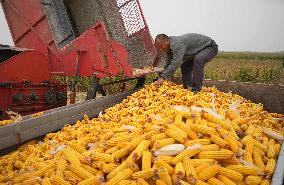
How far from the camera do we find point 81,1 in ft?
29.3

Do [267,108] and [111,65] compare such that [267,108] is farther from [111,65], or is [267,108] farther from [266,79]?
[266,79]

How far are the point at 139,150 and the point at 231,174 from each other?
97 centimetres

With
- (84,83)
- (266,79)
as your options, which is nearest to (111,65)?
(84,83)

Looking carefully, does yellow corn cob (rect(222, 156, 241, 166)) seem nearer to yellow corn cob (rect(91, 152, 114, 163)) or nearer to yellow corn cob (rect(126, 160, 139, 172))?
yellow corn cob (rect(126, 160, 139, 172))

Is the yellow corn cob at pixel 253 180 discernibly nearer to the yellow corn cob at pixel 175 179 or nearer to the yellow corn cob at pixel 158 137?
the yellow corn cob at pixel 175 179

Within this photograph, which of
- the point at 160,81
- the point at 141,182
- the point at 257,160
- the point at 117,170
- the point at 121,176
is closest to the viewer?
the point at 141,182

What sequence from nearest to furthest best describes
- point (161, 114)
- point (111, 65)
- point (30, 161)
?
1. point (30, 161)
2. point (161, 114)
3. point (111, 65)

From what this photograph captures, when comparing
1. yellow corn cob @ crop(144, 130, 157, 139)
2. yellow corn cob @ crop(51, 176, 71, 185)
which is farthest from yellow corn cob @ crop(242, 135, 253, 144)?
yellow corn cob @ crop(51, 176, 71, 185)

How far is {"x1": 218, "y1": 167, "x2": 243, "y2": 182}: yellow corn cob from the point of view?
3045 mm

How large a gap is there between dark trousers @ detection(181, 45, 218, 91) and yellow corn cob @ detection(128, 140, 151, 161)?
3674 mm

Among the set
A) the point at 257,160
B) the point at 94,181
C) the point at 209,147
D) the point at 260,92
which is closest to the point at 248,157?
the point at 257,160

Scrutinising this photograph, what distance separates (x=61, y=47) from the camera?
7594 millimetres

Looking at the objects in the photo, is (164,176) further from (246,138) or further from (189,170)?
(246,138)

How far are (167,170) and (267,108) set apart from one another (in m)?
4.73
